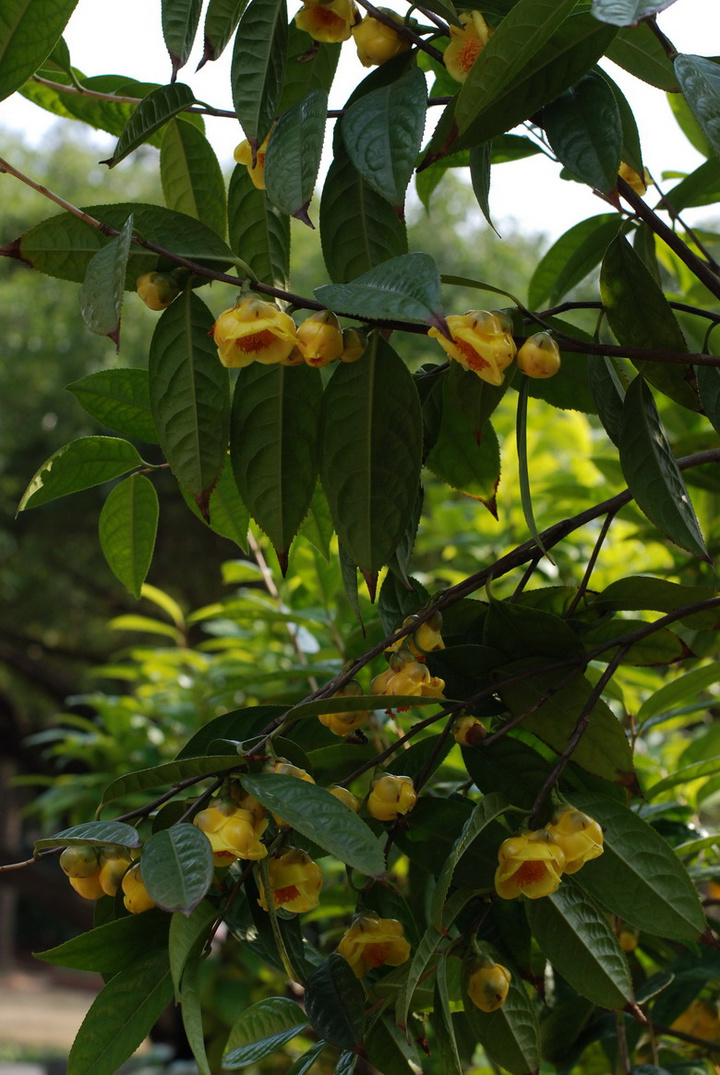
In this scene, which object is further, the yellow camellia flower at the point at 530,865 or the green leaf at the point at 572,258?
the green leaf at the point at 572,258

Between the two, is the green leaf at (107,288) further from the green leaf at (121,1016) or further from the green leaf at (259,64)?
the green leaf at (121,1016)

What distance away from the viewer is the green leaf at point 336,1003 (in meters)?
0.38

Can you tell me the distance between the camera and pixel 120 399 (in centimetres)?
57

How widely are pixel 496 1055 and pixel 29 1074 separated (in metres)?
4.31

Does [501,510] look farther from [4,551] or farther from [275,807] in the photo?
[4,551]

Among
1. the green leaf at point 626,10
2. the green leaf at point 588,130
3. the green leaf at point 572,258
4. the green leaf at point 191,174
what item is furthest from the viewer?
the green leaf at point 572,258

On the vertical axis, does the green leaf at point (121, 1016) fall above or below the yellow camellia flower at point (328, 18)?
below

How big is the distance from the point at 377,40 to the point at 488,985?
40cm

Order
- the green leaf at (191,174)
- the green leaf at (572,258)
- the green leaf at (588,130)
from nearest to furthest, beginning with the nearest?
1. the green leaf at (588,130)
2. the green leaf at (191,174)
3. the green leaf at (572,258)

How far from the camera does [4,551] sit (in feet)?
19.4

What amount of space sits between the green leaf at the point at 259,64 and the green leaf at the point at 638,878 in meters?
0.32

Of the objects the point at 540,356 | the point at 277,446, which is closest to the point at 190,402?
the point at 277,446

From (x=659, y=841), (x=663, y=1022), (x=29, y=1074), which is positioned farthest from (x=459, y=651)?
(x=29, y=1074)

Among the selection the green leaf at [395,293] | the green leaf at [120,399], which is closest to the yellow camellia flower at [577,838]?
the green leaf at [395,293]
